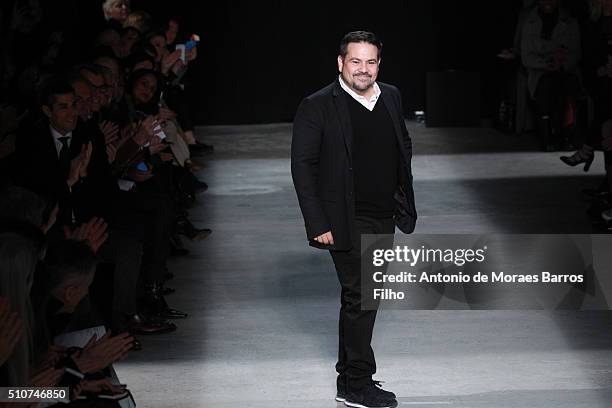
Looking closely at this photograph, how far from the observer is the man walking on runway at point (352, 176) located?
559 centimetres

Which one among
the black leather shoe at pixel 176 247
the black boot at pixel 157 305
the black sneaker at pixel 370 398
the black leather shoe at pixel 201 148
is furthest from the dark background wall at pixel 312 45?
the black sneaker at pixel 370 398

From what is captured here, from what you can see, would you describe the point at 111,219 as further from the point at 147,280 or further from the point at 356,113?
the point at 356,113

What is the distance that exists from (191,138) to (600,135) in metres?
3.42

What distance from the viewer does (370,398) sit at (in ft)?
18.6

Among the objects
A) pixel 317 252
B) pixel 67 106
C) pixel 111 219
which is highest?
pixel 67 106

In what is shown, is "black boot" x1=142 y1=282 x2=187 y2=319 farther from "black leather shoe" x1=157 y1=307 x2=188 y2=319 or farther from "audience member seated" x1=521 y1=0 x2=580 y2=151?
"audience member seated" x1=521 y1=0 x2=580 y2=151

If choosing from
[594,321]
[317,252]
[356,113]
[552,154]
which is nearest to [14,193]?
[356,113]

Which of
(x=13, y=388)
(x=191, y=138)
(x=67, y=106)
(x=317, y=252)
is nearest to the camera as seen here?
(x=13, y=388)

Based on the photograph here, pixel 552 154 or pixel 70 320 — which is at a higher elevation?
pixel 70 320

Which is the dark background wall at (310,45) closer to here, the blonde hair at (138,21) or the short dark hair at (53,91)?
the blonde hair at (138,21)

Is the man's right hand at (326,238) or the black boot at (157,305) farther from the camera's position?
the black boot at (157,305)

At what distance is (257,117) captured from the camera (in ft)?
57.8

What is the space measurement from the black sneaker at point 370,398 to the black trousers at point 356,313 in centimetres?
3

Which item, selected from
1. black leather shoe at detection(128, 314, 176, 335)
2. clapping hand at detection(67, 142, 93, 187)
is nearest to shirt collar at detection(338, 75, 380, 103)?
clapping hand at detection(67, 142, 93, 187)
